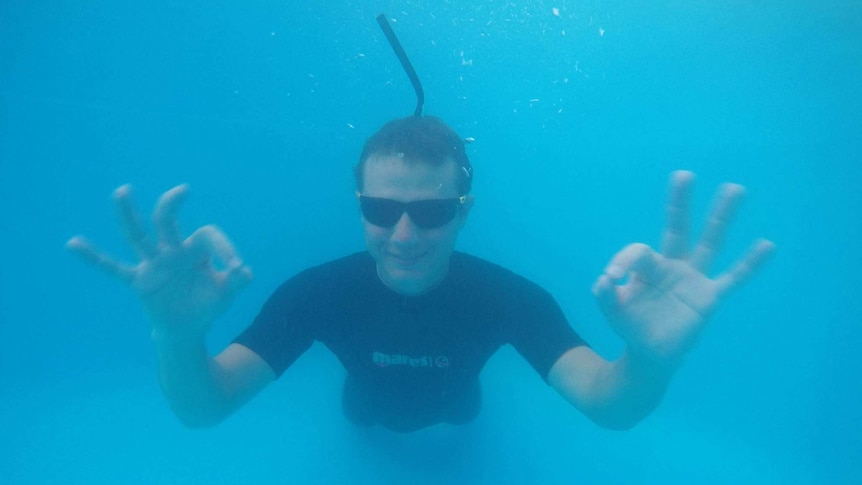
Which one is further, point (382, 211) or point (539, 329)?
point (539, 329)

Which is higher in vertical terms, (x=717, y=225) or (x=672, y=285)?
(x=717, y=225)

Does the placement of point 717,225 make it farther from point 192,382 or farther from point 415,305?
point 192,382

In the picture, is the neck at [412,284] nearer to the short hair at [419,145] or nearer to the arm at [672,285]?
the short hair at [419,145]

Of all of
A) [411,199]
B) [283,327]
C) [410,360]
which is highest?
[411,199]

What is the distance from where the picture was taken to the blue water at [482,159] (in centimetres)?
456

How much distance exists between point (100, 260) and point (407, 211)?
1.12 meters

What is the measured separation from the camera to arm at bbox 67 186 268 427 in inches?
66.7

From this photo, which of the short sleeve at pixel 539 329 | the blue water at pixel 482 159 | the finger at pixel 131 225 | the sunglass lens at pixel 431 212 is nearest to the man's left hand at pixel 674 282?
the short sleeve at pixel 539 329

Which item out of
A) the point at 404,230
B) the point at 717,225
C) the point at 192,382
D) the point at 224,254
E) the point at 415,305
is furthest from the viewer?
the point at 415,305

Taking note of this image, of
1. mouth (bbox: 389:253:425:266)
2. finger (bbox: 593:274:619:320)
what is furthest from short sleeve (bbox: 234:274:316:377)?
finger (bbox: 593:274:619:320)

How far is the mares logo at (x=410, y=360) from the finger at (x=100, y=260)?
125 centimetres

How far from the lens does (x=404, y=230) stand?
229 cm

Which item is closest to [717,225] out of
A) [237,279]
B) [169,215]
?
[237,279]

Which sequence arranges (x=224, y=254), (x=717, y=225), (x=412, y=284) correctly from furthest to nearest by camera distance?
1. (x=412, y=284)
2. (x=224, y=254)
3. (x=717, y=225)
